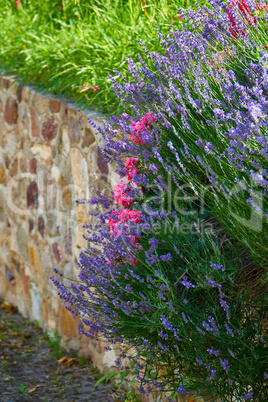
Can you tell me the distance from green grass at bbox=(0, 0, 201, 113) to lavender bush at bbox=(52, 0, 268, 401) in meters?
0.96

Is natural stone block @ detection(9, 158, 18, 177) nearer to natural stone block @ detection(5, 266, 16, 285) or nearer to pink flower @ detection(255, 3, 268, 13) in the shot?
natural stone block @ detection(5, 266, 16, 285)

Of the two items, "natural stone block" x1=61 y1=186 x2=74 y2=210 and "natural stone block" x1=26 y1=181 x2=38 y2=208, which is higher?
"natural stone block" x1=26 y1=181 x2=38 y2=208

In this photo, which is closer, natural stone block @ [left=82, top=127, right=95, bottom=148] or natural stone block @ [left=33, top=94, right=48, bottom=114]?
natural stone block @ [left=82, top=127, right=95, bottom=148]

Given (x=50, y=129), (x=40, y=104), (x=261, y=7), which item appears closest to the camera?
(x=261, y=7)

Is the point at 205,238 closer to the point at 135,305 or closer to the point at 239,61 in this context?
the point at 135,305

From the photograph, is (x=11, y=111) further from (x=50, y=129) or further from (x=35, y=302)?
(x=35, y=302)

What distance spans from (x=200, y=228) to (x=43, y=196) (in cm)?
243

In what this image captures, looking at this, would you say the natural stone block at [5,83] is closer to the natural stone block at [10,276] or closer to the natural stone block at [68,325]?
the natural stone block at [10,276]

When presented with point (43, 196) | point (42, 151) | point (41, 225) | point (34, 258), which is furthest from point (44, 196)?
point (34, 258)

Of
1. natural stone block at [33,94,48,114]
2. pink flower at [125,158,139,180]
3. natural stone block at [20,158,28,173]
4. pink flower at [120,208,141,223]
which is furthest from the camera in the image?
natural stone block at [20,158,28,173]

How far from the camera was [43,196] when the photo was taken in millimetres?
4363

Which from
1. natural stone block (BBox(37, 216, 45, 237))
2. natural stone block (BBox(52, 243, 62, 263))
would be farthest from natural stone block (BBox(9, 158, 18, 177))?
natural stone block (BBox(52, 243, 62, 263))

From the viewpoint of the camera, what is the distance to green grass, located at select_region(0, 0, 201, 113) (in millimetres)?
3583

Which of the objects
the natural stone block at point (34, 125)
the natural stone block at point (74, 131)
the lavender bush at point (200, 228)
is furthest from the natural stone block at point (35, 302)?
the lavender bush at point (200, 228)
